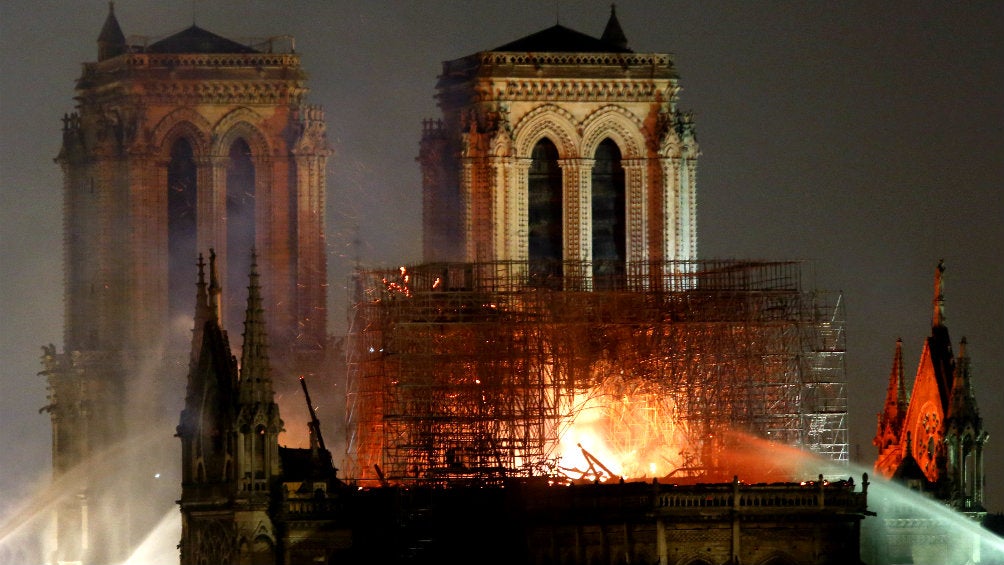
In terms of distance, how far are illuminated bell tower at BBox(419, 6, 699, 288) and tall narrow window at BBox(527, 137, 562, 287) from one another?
28mm

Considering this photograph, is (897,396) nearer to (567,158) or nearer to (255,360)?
(567,158)

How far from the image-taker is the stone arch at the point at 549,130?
121m

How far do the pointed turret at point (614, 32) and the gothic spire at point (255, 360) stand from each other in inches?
1029

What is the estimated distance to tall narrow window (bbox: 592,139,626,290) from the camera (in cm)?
12275

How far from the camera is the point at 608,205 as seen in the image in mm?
→ 123312

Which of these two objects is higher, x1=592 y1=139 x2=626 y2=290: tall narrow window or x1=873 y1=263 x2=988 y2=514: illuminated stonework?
x1=592 y1=139 x2=626 y2=290: tall narrow window

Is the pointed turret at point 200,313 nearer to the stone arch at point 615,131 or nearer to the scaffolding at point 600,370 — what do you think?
the scaffolding at point 600,370

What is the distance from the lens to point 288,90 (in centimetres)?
12575

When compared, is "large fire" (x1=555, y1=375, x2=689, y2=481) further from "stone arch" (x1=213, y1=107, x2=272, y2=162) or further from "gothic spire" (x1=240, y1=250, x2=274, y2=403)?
"stone arch" (x1=213, y1=107, x2=272, y2=162)

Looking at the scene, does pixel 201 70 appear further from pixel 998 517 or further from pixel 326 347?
pixel 998 517

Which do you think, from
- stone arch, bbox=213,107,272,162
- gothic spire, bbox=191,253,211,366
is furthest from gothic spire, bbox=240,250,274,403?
stone arch, bbox=213,107,272,162

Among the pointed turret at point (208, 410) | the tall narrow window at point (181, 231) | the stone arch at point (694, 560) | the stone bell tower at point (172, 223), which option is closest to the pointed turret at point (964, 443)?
the stone arch at point (694, 560)

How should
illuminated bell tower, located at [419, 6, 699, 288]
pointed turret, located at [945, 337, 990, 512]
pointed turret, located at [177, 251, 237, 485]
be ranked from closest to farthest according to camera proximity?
pointed turret, located at [177, 251, 237, 485] < pointed turret, located at [945, 337, 990, 512] < illuminated bell tower, located at [419, 6, 699, 288]

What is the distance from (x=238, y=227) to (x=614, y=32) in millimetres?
12194
